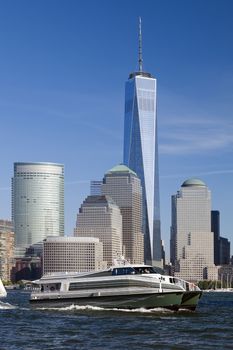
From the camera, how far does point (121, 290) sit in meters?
123

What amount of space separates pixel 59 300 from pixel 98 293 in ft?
25.3

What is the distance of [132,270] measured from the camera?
12450 centimetres

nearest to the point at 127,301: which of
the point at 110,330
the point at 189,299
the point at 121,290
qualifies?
the point at 121,290

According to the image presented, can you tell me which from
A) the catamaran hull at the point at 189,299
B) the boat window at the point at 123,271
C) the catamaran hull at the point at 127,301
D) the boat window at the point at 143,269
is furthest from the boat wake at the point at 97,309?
the boat window at the point at 143,269

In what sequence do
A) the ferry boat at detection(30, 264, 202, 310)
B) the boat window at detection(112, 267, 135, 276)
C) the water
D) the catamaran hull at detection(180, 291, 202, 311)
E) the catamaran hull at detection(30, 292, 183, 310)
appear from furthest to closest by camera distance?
the boat window at detection(112, 267, 135, 276), the catamaran hull at detection(180, 291, 202, 311), the ferry boat at detection(30, 264, 202, 310), the catamaran hull at detection(30, 292, 183, 310), the water

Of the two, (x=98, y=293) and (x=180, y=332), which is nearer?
(x=180, y=332)

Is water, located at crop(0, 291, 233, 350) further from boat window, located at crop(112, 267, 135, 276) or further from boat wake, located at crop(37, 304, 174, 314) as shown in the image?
boat window, located at crop(112, 267, 135, 276)

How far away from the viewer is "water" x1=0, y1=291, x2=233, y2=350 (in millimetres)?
78625

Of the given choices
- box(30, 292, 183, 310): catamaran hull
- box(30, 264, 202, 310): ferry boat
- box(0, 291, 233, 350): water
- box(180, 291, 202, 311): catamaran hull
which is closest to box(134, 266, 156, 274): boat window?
box(30, 264, 202, 310): ferry boat

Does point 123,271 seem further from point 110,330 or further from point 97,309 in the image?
point 110,330

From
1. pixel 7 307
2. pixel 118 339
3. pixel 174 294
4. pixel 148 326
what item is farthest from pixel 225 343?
pixel 7 307

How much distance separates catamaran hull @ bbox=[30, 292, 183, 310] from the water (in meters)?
1.01

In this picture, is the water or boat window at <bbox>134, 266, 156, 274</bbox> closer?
the water

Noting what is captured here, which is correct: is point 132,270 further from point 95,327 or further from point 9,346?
point 9,346
